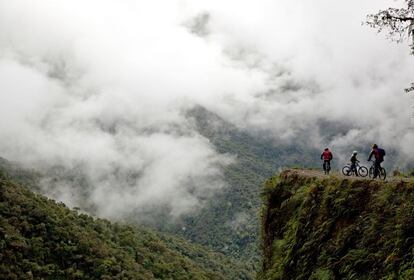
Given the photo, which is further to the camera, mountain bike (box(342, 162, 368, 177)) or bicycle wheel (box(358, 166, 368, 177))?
bicycle wheel (box(358, 166, 368, 177))

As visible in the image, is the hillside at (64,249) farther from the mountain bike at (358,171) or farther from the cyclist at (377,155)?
the cyclist at (377,155)

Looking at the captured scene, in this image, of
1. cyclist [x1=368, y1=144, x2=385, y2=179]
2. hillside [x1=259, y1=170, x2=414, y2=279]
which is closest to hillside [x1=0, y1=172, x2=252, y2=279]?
cyclist [x1=368, y1=144, x2=385, y2=179]

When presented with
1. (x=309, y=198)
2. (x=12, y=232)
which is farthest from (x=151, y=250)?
(x=309, y=198)

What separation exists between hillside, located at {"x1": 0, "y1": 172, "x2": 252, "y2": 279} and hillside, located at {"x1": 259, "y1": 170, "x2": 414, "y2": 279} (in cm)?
8057

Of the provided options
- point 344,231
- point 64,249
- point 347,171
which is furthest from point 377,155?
point 64,249

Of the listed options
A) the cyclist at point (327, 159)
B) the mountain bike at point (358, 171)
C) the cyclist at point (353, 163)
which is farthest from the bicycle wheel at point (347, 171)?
the cyclist at point (327, 159)

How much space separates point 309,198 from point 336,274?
3373 mm

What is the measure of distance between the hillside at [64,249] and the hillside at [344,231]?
8057cm

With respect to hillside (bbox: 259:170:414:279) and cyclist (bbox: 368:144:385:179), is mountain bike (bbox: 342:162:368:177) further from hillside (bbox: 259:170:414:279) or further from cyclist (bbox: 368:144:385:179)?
hillside (bbox: 259:170:414:279)

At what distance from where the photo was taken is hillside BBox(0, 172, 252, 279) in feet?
289

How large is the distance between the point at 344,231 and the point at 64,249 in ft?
300

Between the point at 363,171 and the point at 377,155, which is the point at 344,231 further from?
the point at 363,171

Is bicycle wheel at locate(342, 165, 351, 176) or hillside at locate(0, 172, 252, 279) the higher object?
hillside at locate(0, 172, 252, 279)

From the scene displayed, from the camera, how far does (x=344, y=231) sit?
36.1 feet
